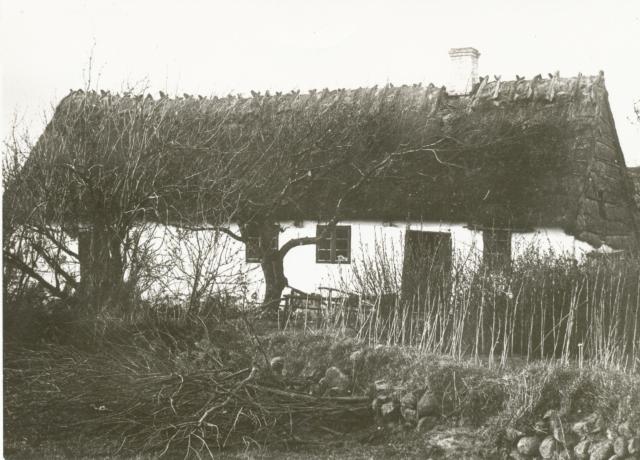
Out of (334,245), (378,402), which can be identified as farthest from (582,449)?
(334,245)

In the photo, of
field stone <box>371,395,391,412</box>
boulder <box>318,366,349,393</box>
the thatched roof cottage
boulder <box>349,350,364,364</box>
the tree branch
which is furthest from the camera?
the thatched roof cottage

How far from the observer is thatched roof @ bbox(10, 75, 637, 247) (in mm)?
11578

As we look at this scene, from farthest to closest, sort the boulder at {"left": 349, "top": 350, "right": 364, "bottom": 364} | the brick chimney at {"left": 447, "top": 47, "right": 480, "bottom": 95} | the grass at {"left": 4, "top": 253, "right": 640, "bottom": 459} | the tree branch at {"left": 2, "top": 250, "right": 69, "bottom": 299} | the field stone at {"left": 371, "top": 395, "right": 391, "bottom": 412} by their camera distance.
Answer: the brick chimney at {"left": 447, "top": 47, "right": 480, "bottom": 95}
the tree branch at {"left": 2, "top": 250, "right": 69, "bottom": 299}
the boulder at {"left": 349, "top": 350, "right": 364, "bottom": 364}
the field stone at {"left": 371, "top": 395, "right": 391, "bottom": 412}
the grass at {"left": 4, "top": 253, "right": 640, "bottom": 459}

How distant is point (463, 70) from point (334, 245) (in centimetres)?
379

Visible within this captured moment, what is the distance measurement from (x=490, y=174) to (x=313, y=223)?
2.98 meters

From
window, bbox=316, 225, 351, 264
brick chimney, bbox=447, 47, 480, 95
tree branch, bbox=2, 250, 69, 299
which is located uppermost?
brick chimney, bbox=447, 47, 480, 95

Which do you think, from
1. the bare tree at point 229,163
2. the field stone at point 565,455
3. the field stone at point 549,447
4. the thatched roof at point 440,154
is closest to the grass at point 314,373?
the field stone at point 549,447

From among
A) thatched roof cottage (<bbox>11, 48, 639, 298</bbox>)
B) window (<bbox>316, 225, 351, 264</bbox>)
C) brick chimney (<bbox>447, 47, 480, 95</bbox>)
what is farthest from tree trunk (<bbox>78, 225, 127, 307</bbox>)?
brick chimney (<bbox>447, 47, 480, 95</bbox>)

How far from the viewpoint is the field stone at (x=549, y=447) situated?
5.78 metres

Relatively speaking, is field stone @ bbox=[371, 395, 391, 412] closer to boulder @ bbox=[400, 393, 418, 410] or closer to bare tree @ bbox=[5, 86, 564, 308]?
boulder @ bbox=[400, 393, 418, 410]

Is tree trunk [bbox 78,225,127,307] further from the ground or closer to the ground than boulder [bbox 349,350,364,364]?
further from the ground

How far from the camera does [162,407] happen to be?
21.4 ft

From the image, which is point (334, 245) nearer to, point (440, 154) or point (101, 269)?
point (440, 154)

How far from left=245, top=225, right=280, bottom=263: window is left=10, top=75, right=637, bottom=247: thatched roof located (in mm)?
382
